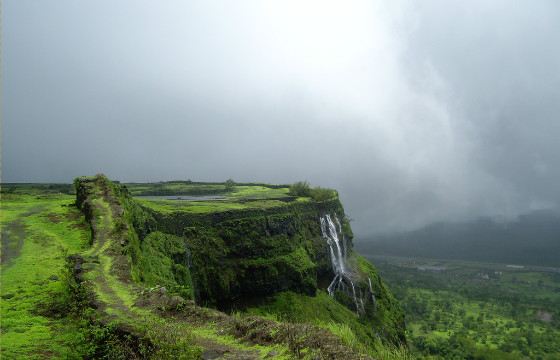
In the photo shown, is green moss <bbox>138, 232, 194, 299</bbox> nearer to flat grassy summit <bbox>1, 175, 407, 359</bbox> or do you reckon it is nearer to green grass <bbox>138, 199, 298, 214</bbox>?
flat grassy summit <bbox>1, 175, 407, 359</bbox>

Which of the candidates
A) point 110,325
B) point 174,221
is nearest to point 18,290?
point 110,325

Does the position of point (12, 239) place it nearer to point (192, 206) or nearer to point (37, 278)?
point (37, 278)

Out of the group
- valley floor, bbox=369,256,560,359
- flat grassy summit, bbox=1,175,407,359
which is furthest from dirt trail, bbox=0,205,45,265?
valley floor, bbox=369,256,560,359

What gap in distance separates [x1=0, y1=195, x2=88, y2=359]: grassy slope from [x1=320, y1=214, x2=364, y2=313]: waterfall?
42993 mm

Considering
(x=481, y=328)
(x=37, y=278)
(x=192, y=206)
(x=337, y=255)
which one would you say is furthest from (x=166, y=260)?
(x=481, y=328)

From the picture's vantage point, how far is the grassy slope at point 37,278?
1354 cm

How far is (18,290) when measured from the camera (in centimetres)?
1742

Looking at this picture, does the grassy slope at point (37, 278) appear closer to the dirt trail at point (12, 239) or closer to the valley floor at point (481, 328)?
the dirt trail at point (12, 239)

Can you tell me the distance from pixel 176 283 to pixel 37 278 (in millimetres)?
12232

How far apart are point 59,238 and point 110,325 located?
45.8ft

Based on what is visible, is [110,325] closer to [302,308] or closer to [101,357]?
[101,357]

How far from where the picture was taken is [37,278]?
18.7 metres

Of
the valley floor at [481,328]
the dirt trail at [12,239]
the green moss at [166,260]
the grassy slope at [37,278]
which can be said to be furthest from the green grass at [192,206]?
the valley floor at [481,328]

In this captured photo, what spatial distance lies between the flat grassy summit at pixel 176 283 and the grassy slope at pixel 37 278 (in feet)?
0.20
